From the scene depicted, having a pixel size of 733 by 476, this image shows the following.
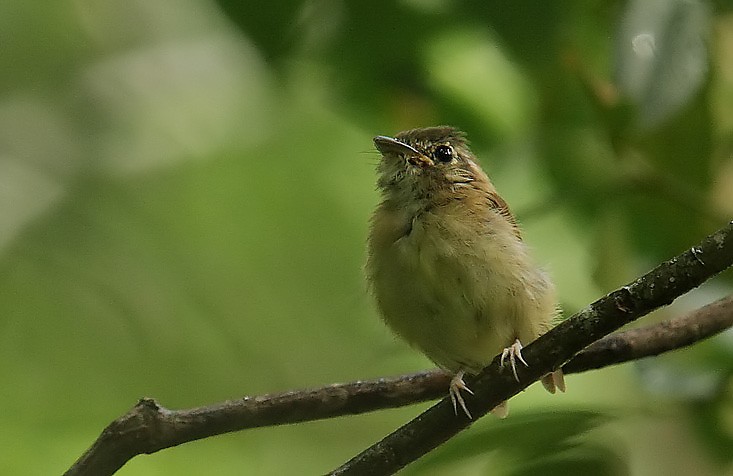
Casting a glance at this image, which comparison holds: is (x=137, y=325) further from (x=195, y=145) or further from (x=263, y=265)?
(x=195, y=145)

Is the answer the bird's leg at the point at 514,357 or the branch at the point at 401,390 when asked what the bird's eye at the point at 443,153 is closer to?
the branch at the point at 401,390

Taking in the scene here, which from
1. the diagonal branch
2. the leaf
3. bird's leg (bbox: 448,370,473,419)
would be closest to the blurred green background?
the leaf

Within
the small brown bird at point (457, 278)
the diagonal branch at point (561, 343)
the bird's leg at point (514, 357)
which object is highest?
the small brown bird at point (457, 278)

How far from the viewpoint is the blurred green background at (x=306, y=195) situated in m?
2.30

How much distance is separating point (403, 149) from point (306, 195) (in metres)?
1.12

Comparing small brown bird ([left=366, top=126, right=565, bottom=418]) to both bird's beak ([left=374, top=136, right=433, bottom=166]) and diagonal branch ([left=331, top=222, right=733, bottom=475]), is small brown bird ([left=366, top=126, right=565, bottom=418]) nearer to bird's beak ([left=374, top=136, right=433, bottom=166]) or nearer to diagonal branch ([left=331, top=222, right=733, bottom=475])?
bird's beak ([left=374, top=136, right=433, bottom=166])

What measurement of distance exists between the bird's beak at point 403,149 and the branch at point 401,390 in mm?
720

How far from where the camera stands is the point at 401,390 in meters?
2.26

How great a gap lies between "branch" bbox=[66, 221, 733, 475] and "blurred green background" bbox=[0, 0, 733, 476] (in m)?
0.16

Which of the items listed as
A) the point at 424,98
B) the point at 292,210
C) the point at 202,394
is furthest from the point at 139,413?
the point at 292,210

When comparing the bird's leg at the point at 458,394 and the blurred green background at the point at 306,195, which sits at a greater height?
the blurred green background at the point at 306,195

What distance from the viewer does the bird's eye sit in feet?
9.92

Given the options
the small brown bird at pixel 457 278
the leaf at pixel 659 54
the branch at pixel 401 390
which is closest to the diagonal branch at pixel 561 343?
the branch at pixel 401 390

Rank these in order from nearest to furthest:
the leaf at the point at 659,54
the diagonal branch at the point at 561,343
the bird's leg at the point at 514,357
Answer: the diagonal branch at the point at 561,343, the bird's leg at the point at 514,357, the leaf at the point at 659,54
